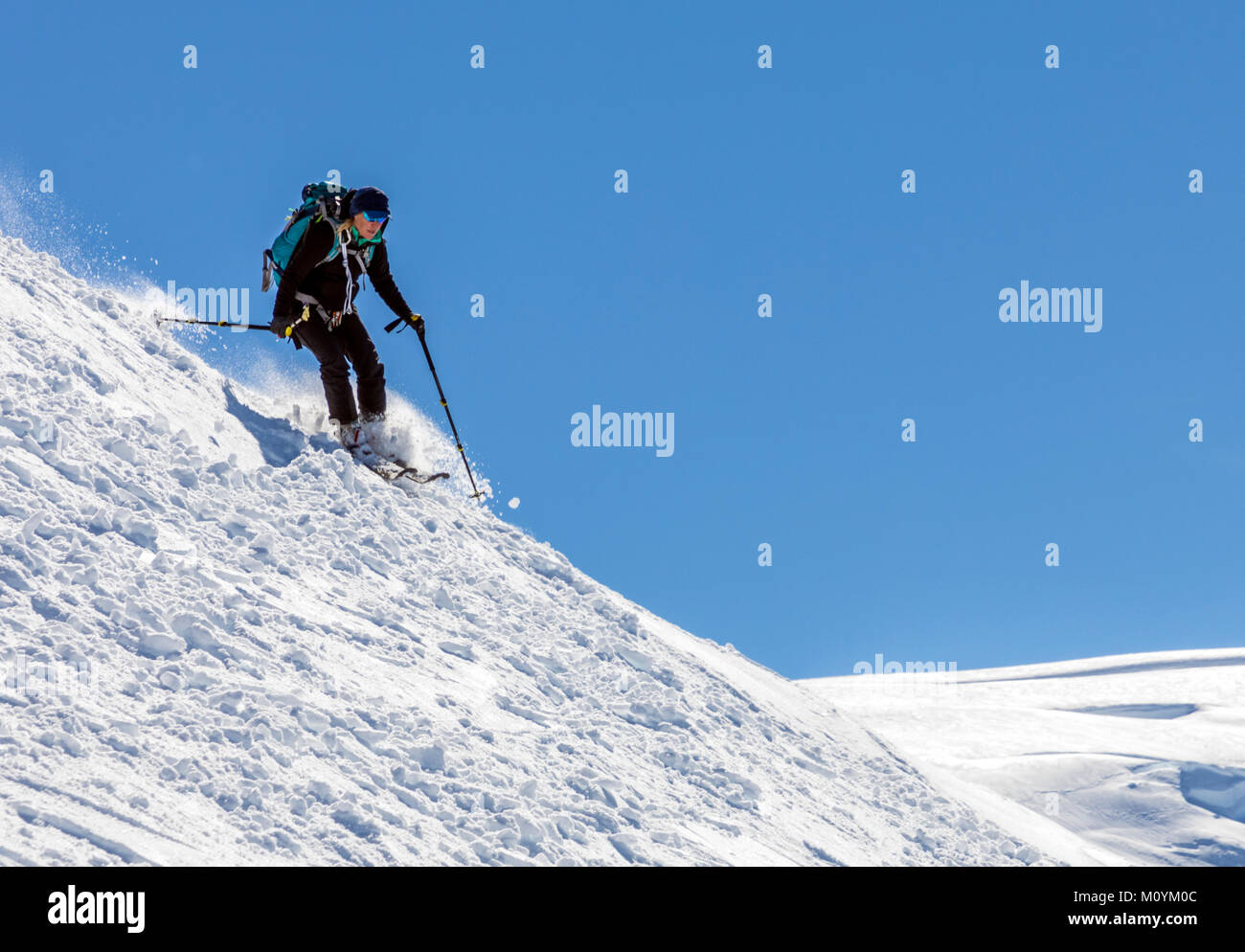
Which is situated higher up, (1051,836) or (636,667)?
(636,667)

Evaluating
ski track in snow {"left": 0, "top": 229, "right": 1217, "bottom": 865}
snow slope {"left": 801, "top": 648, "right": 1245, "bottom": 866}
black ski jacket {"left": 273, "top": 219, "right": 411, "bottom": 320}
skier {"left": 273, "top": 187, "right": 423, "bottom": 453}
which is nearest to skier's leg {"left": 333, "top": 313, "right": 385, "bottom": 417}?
skier {"left": 273, "top": 187, "right": 423, "bottom": 453}

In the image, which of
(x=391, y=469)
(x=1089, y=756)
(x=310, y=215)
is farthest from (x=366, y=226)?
(x=1089, y=756)

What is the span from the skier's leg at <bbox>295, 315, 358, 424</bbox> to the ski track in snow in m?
0.46

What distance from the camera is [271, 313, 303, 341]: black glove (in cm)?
1179

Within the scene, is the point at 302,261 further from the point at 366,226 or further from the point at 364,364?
the point at 364,364

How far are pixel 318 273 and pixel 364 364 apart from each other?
3.02 ft

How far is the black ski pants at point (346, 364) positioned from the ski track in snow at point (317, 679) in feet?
1.60

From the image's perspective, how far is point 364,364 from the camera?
12227 millimetres

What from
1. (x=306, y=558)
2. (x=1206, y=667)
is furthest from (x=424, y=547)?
(x=1206, y=667)

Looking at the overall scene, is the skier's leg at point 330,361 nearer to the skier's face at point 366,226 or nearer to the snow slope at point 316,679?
the snow slope at point 316,679

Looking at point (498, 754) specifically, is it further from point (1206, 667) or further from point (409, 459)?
point (1206, 667)

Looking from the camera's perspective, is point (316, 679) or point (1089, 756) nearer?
point (316, 679)

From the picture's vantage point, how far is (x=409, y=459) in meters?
12.8
